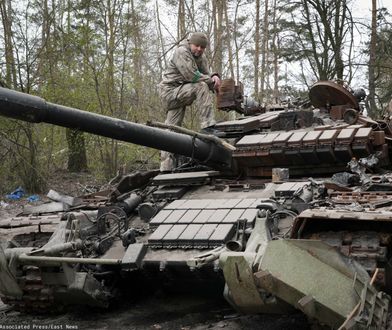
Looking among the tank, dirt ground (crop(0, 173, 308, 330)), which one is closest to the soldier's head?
the tank

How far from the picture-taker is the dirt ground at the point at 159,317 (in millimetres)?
6301

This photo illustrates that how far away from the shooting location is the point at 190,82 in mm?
9305

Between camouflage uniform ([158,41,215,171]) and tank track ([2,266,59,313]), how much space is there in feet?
9.56

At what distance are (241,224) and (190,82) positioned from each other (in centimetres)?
385

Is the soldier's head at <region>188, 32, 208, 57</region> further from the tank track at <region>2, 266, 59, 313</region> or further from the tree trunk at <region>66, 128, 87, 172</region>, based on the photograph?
the tree trunk at <region>66, 128, 87, 172</region>

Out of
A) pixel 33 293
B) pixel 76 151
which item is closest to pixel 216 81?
pixel 33 293

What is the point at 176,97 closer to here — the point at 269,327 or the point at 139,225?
the point at 139,225

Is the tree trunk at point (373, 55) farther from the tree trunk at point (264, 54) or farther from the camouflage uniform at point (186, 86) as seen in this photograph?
the camouflage uniform at point (186, 86)

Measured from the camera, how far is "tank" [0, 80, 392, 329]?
4.89 m

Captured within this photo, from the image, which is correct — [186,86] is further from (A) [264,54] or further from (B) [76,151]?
(A) [264,54]

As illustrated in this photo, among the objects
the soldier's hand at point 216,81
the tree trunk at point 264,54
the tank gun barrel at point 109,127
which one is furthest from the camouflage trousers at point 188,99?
the tree trunk at point 264,54

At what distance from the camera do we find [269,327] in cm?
620

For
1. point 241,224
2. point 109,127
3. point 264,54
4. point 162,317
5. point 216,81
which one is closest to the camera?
point 241,224

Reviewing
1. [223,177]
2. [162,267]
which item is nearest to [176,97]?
[223,177]
